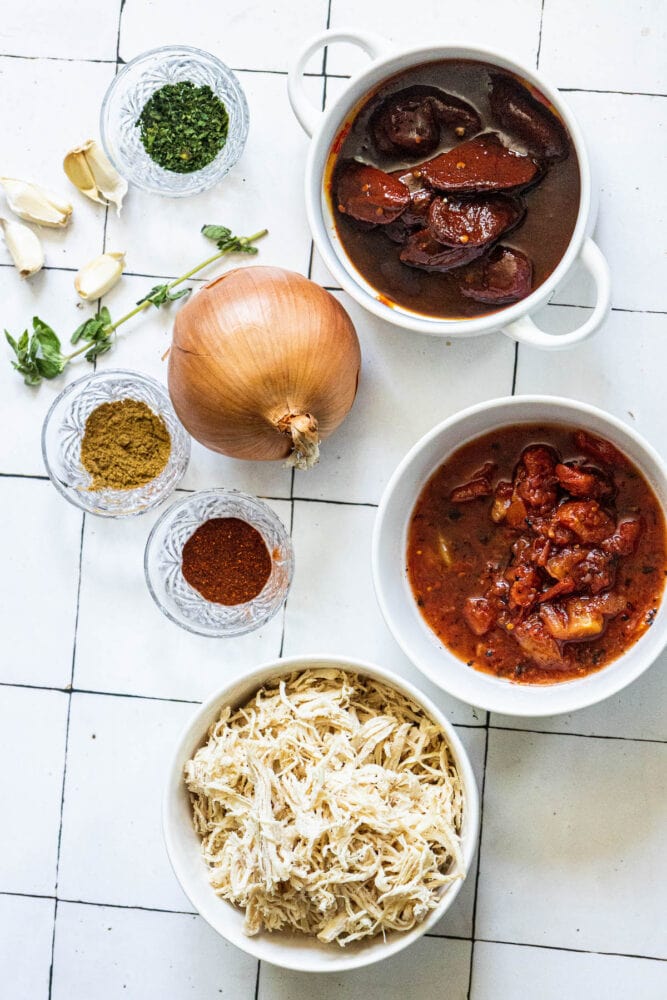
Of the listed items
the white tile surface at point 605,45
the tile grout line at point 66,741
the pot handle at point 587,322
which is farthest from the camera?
the tile grout line at point 66,741

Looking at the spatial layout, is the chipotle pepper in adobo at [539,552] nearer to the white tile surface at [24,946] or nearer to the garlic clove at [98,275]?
the garlic clove at [98,275]

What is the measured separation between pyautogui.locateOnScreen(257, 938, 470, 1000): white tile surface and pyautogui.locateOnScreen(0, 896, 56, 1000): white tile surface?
41 centimetres

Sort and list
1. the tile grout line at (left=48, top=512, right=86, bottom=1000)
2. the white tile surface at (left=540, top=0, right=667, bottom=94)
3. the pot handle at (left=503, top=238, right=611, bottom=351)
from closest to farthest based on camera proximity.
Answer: the pot handle at (left=503, top=238, right=611, bottom=351) → the white tile surface at (left=540, top=0, right=667, bottom=94) → the tile grout line at (left=48, top=512, right=86, bottom=1000)

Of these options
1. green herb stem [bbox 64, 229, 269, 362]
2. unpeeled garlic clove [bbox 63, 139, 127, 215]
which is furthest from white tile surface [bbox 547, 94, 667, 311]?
unpeeled garlic clove [bbox 63, 139, 127, 215]

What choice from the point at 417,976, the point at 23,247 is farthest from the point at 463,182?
the point at 417,976

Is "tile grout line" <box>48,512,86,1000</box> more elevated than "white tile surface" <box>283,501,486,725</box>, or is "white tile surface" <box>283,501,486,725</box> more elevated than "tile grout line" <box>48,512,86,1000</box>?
"white tile surface" <box>283,501,486,725</box>

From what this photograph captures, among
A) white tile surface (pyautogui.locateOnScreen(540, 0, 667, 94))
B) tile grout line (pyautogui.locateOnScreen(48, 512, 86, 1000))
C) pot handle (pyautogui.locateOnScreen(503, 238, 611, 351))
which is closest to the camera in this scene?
pot handle (pyautogui.locateOnScreen(503, 238, 611, 351))

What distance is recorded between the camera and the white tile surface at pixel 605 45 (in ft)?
4.73

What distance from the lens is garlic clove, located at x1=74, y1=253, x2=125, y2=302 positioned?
1.49m

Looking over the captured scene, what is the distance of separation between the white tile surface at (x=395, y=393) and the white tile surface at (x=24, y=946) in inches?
32.7

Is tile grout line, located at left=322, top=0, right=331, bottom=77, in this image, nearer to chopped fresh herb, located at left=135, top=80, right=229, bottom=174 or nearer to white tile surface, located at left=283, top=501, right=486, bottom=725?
chopped fresh herb, located at left=135, top=80, right=229, bottom=174

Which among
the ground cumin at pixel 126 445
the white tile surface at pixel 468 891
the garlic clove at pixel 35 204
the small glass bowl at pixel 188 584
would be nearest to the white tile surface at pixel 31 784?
the small glass bowl at pixel 188 584

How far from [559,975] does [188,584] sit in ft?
2.73

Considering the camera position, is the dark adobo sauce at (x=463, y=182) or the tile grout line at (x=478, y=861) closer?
the dark adobo sauce at (x=463, y=182)
